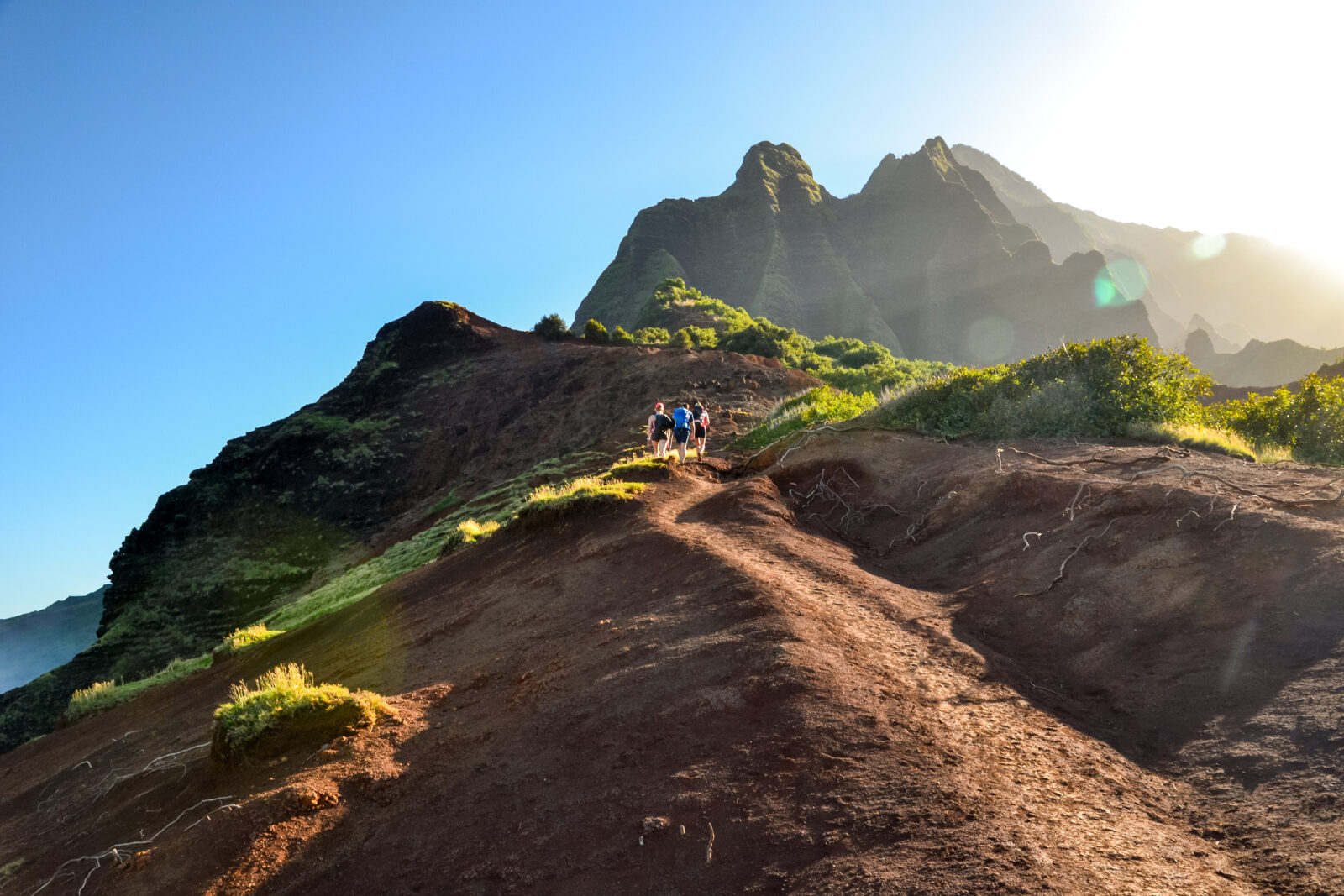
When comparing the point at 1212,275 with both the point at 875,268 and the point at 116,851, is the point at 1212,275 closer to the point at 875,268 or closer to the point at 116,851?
the point at 875,268

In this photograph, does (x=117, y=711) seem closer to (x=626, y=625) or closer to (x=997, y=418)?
(x=626, y=625)

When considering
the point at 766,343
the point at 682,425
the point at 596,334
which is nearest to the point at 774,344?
the point at 766,343

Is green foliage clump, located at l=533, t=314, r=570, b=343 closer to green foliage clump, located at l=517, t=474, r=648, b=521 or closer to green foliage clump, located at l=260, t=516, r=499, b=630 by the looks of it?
green foliage clump, located at l=260, t=516, r=499, b=630

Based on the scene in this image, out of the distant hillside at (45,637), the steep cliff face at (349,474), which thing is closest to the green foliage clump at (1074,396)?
the steep cliff face at (349,474)

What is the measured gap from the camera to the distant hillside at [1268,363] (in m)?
69.2

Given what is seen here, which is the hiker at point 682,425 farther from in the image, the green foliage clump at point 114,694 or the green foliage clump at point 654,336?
the green foliage clump at point 654,336

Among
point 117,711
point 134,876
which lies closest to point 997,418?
point 134,876

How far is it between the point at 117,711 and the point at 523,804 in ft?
54.0

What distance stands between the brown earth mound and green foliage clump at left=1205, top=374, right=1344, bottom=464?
5.92m

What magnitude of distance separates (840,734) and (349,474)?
3777cm

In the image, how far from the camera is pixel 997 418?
14.6 metres

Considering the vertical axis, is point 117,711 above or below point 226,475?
below

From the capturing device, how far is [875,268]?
93.1 meters

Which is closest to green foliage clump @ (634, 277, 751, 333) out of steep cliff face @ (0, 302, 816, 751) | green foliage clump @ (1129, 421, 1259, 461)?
steep cliff face @ (0, 302, 816, 751)
